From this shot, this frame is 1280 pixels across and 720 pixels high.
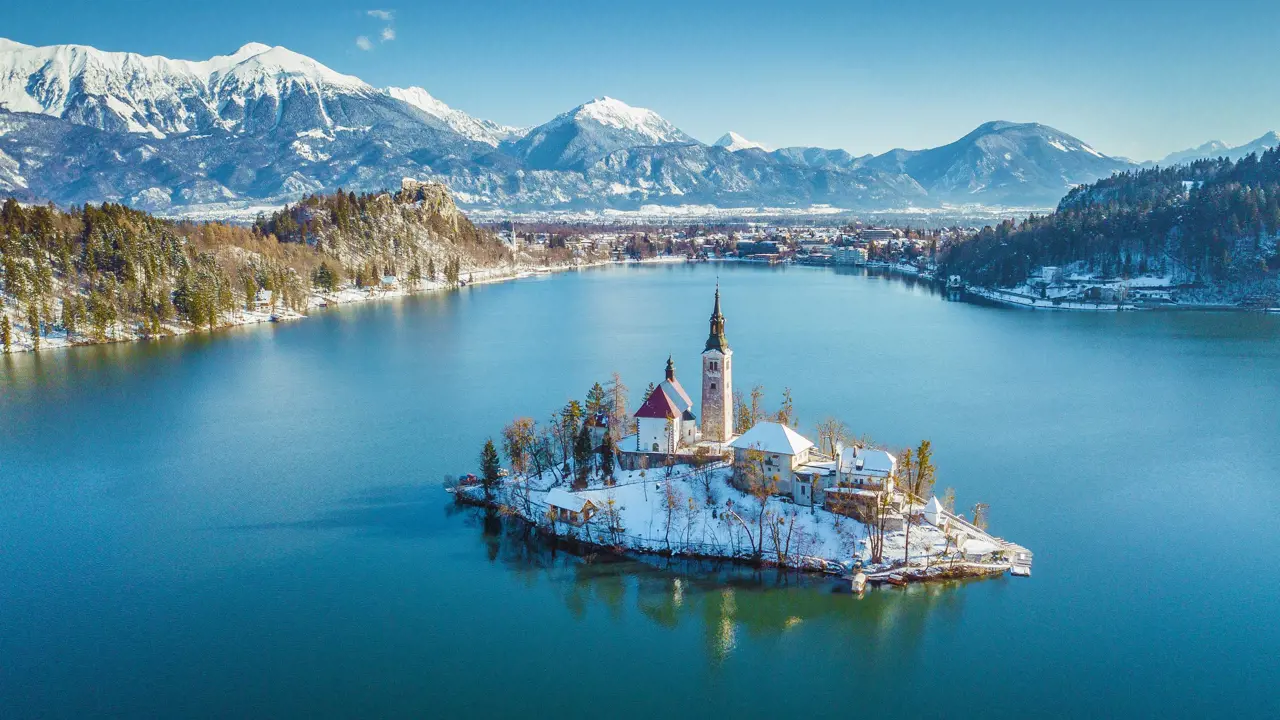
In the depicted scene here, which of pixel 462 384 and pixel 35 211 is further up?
pixel 35 211

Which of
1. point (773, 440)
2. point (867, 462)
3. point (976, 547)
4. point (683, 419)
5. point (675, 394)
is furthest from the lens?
point (675, 394)

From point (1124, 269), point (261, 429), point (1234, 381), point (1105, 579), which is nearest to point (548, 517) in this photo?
point (1105, 579)

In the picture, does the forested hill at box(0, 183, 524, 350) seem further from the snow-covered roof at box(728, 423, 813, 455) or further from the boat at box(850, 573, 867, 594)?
the boat at box(850, 573, 867, 594)

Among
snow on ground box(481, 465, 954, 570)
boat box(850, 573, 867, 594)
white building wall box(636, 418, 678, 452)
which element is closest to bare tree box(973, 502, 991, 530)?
snow on ground box(481, 465, 954, 570)

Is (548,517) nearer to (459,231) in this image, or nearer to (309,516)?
(309,516)

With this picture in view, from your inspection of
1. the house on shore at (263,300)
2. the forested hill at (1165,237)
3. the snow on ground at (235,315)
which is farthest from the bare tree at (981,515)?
the forested hill at (1165,237)

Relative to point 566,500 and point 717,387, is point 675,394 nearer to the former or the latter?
point 717,387

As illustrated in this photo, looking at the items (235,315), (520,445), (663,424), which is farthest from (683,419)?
(235,315)
